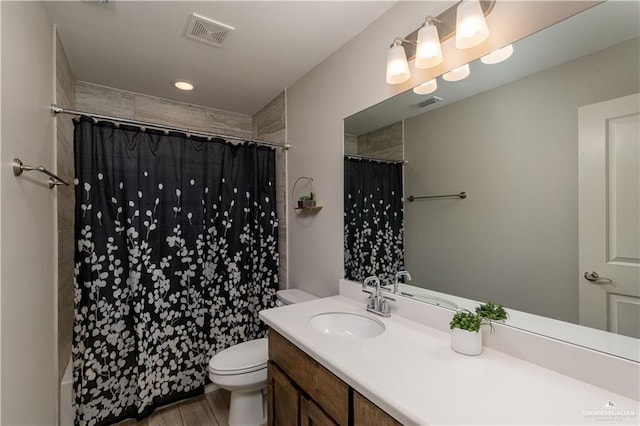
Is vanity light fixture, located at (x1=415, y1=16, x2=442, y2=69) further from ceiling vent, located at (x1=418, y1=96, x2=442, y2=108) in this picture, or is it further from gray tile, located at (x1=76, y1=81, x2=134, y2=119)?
gray tile, located at (x1=76, y1=81, x2=134, y2=119)

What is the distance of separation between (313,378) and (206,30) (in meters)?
1.90

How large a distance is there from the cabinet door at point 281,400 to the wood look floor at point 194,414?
0.77 meters

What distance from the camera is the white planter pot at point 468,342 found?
100cm

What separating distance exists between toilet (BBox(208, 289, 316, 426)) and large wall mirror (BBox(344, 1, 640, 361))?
40.0 inches

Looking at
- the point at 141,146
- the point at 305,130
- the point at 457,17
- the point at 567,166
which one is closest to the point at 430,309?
the point at 567,166

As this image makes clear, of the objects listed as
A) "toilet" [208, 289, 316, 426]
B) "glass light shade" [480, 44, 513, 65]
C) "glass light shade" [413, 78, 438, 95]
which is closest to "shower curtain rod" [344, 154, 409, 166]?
"glass light shade" [413, 78, 438, 95]

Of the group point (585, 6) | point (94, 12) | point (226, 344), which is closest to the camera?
point (585, 6)

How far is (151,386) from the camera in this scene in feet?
6.48

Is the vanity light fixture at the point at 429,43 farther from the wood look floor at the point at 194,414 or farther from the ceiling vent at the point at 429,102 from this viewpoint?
the wood look floor at the point at 194,414

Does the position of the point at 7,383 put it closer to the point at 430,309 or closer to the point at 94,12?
the point at 430,309

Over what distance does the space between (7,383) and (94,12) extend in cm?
173

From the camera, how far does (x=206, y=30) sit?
1.66m

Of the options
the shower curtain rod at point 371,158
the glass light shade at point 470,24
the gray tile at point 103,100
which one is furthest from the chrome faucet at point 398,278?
the gray tile at point 103,100

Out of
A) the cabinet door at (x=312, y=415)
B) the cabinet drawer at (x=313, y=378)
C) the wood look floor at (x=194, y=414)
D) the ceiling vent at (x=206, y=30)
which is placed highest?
the ceiling vent at (x=206, y=30)
